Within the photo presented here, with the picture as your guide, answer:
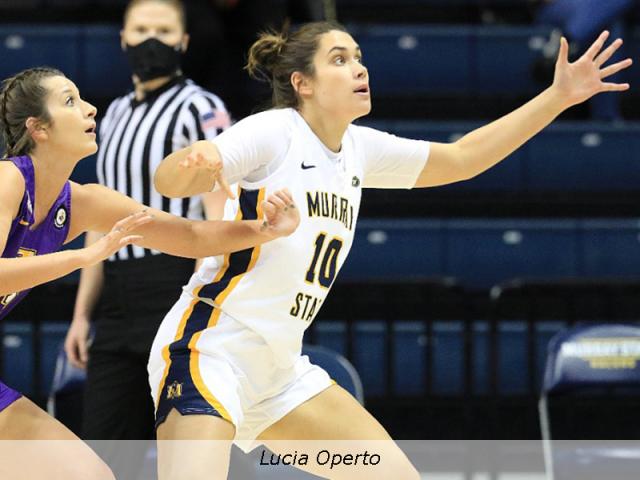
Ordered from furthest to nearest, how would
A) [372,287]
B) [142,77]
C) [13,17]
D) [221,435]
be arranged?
[13,17]
[372,287]
[142,77]
[221,435]

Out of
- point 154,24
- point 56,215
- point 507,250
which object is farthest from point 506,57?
point 56,215

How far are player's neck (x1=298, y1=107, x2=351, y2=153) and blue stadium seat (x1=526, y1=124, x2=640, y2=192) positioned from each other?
12.7ft

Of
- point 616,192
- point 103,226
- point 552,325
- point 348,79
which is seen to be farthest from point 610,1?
point 103,226

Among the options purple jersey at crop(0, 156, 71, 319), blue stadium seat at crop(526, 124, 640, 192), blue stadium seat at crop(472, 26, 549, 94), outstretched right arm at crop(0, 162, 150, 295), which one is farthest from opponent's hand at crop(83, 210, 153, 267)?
blue stadium seat at crop(472, 26, 549, 94)

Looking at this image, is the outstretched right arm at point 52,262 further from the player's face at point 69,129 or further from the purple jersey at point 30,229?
the player's face at point 69,129

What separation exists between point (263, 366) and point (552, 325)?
306 centimetres

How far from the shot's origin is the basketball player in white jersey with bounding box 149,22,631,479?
12.6 feet

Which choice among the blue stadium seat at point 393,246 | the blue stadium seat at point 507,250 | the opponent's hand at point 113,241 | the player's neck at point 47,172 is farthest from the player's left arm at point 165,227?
the blue stadium seat at point 507,250

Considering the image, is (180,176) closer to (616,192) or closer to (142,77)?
(142,77)

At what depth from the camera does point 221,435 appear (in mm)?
3717

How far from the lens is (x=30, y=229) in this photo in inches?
151

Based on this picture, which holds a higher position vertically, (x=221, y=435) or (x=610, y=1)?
(x=610, y=1)

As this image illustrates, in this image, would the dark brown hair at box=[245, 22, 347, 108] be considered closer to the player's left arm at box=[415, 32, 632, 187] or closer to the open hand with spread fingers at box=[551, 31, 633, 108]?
the player's left arm at box=[415, 32, 632, 187]

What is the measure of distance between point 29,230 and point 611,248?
4.28 metres
